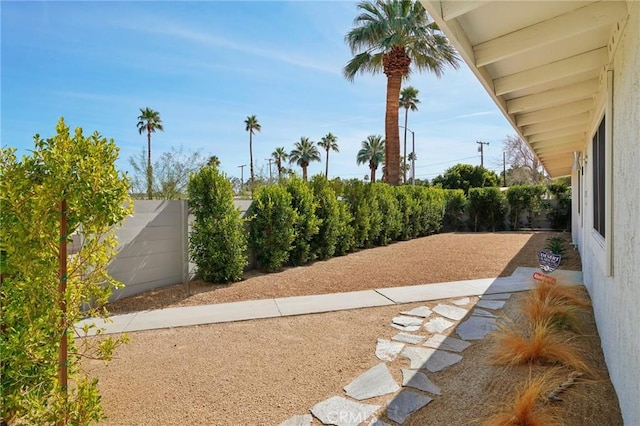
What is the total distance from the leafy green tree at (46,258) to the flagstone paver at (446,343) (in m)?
3.23

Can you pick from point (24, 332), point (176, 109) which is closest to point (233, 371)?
point (24, 332)

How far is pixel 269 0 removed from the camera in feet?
18.8

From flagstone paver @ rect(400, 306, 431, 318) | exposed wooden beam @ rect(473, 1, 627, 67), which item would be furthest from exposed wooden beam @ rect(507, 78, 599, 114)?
flagstone paver @ rect(400, 306, 431, 318)

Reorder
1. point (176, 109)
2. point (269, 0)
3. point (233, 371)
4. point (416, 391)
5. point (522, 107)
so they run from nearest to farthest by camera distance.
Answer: point (416, 391), point (233, 371), point (522, 107), point (269, 0), point (176, 109)

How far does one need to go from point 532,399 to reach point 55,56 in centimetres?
899

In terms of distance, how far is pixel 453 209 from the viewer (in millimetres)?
19016

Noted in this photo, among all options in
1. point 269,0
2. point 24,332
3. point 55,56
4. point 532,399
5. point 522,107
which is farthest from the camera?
point 55,56

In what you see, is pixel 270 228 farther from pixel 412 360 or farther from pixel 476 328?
pixel 412 360

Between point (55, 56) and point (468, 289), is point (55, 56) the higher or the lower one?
the higher one

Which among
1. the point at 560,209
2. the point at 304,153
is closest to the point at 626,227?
the point at 560,209

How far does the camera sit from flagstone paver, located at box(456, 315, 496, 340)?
14.0 ft

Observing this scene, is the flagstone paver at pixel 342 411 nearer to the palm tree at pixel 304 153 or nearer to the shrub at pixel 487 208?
the shrub at pixel 487 208

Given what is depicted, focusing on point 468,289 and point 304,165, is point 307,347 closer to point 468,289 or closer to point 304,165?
point 468,289

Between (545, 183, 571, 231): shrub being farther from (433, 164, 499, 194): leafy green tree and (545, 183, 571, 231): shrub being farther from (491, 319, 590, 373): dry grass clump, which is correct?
(491, 319, 590, 373): dry grass clump
